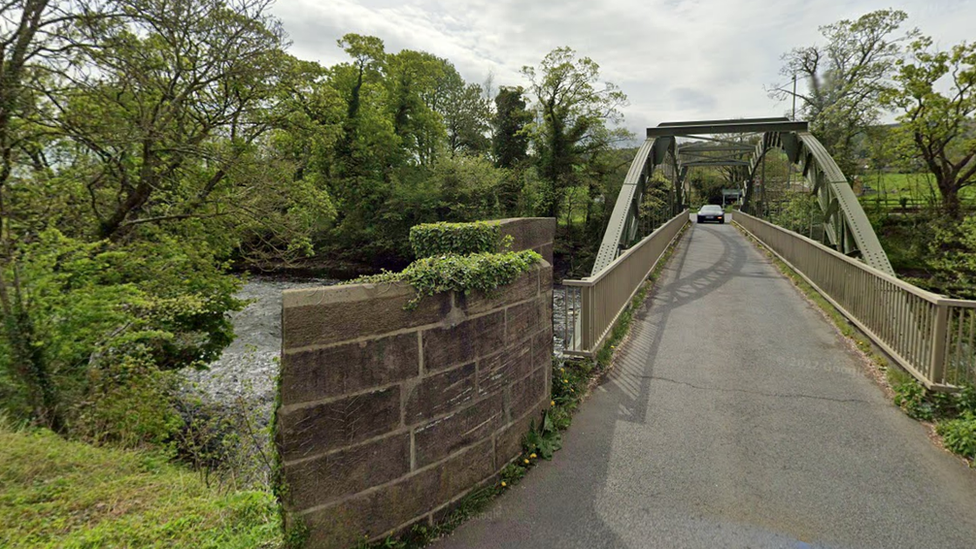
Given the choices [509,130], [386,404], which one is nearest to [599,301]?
[386,404]

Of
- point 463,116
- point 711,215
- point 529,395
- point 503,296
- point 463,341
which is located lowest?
point 529,395

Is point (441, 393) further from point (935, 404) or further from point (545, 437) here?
point (935, 404)

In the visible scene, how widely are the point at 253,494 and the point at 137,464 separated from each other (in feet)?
7.53

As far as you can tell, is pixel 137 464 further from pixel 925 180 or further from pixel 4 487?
pixel 925 180

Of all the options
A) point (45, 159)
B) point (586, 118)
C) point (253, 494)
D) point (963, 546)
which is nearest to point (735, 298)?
point (963, 546)

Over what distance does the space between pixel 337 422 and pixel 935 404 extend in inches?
199

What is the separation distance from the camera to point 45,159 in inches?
283

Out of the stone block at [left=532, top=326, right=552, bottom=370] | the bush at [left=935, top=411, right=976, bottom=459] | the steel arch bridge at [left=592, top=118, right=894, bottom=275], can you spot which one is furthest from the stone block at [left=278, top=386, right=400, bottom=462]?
the steel arch bridge at [left=592, top=118, right=894, bottom=275]

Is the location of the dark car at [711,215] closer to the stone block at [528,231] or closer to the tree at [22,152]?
the stone block at [528,231]

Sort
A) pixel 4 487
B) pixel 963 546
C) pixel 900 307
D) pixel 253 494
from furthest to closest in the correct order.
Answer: pixel 900 307 < pixel 4 487 < pixel 253 494 < pixel 963 546

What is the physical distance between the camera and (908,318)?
4.79 metres

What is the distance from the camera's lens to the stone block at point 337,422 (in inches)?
90.4

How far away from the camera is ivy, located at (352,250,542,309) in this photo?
9.04 ft

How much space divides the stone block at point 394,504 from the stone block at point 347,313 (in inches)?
35.1
